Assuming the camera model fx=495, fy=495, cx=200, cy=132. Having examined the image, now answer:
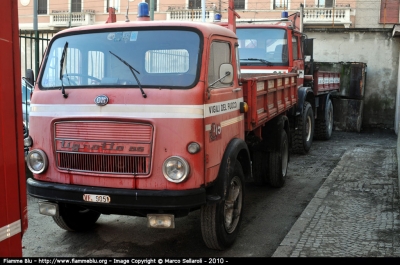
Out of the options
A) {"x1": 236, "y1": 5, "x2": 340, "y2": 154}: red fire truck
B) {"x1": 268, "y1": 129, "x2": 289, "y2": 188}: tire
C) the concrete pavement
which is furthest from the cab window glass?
{"x1": 236, "y1": 5, "x2": 340, "y2": 154}: red fire truck

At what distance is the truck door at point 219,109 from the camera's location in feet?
15.0

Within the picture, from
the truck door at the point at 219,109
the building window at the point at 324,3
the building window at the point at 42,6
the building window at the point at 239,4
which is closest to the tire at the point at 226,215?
the truck door at the point at 219,109

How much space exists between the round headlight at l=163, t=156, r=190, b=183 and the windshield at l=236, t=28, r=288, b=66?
5.34 meters

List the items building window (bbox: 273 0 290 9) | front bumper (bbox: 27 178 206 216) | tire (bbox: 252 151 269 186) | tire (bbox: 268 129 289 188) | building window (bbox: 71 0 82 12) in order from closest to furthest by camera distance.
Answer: front bumper (bbox: 27 178 206 216) → tire (bbox: 268 129 289 188) → tire (bbox: 252 151 269 186) → building window (bbox: 273 0 290 9) → building window (bbox: 71 0 82 12)

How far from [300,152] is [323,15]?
2486 centimetres

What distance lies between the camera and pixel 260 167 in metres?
7.55

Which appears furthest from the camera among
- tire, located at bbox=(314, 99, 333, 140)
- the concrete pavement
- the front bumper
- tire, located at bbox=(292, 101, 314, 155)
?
tire, located at bbox=(314, 99, 333, 140)

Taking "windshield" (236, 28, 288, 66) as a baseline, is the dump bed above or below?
below

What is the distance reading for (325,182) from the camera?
7945 mm

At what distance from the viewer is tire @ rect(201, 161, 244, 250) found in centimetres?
476

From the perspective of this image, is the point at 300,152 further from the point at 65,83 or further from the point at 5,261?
the point at 5,261

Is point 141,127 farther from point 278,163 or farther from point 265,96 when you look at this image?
point 278,163

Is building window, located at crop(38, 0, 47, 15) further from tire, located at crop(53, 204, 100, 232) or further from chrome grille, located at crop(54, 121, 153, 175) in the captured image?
chrome grille, located at crop(54, 121, 153, 175)

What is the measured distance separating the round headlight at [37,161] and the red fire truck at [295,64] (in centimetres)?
464
